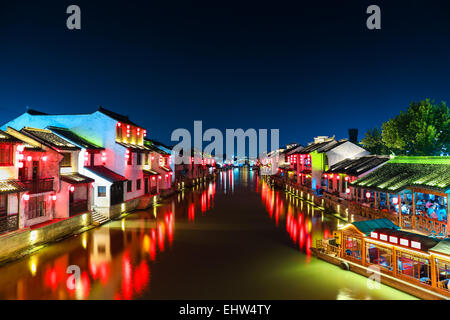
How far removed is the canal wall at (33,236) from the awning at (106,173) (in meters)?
5.05

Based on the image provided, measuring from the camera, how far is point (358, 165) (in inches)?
1242

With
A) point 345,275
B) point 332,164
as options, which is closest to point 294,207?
point 332,164

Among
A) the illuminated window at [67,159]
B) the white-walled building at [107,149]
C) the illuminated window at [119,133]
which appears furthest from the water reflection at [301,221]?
the illuminated window at [67,159]

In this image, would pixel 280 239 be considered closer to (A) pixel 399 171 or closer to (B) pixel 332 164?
(A) pixel 399 171

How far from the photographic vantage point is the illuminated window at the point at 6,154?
1705 centimetres

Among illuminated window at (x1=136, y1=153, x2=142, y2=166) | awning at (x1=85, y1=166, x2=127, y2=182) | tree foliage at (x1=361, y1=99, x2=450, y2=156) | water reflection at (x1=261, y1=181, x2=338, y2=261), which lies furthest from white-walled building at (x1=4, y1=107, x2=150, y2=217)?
tree foliage at (x1=361, y1=99, x2=450, y2=156)

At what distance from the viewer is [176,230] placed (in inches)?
907

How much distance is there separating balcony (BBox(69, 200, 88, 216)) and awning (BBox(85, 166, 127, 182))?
350 centimetres

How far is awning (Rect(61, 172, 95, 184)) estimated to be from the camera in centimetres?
2223

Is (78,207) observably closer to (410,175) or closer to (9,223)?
(9,223)

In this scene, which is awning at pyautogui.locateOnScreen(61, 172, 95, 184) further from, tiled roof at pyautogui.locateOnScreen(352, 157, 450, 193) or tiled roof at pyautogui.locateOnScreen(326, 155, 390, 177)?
tiled roof at pyautogui.locateOnScreen(326, 155, 390, 177)

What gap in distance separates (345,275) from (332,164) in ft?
88.7

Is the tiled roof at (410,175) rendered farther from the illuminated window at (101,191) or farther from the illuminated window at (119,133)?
the illuminated window at (119,133)
